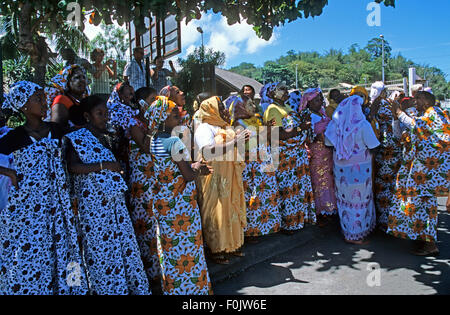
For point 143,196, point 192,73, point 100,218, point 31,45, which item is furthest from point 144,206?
point 192,73

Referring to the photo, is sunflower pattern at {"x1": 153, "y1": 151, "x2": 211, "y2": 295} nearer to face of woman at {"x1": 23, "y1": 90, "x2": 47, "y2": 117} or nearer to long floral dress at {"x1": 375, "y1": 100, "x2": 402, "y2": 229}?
face of woman at {"x1": 23, "y1": 90, "x2": 47, "y2": 117}

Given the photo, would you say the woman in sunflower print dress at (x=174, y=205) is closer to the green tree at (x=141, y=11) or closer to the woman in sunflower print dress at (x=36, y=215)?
the woman in sunflower print dress at (x=36, y=215)

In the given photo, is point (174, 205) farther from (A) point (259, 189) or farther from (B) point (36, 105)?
(A) point (259, 189)

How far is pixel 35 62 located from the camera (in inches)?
193

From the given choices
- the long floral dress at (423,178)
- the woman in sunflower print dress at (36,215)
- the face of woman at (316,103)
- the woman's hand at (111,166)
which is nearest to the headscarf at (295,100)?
the face of woman at (316,103)

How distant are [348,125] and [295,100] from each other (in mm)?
956

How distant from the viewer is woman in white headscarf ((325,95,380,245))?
469 centimetres

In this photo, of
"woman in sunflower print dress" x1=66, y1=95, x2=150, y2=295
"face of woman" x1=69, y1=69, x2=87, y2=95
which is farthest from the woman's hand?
"face of woman" x1=69, y1=69, x2=87, y2=95

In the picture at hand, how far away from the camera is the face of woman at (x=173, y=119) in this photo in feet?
9.91

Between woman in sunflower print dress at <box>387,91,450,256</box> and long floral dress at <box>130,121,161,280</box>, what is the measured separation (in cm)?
320

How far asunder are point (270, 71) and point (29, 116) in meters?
68.1

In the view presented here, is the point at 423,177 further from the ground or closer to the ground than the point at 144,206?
further from the ground

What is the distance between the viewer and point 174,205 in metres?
3.03
